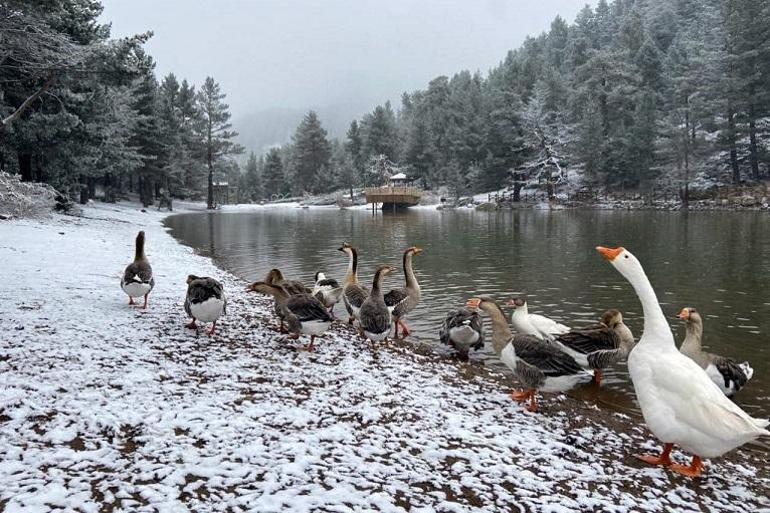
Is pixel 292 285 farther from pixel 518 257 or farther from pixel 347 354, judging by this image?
pixel 518 257

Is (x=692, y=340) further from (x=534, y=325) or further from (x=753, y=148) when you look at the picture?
(x=753, y=148)

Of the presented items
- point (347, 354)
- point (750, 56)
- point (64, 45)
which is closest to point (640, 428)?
point (347, 354)

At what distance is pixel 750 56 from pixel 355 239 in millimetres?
52278

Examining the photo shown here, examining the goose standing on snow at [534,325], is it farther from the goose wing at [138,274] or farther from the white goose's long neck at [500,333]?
the goose wing at [138,274]

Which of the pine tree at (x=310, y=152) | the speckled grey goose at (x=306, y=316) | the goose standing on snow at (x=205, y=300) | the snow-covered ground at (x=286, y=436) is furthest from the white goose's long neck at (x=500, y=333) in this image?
the pine tree at (x=310, y=152)

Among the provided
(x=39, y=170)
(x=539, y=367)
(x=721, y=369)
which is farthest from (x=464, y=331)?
(x=39, y=170)

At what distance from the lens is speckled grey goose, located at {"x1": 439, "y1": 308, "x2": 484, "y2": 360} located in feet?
30.0

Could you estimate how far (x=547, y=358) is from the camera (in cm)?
645

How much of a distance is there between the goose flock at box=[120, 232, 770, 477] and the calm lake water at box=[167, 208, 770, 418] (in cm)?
69

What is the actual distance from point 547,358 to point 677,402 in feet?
5.78

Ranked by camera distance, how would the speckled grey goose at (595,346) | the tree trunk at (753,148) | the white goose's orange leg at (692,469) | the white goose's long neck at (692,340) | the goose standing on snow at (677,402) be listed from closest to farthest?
the goose standing on snow at (677,402) → the white goose's orange leg at (692,469) → the white goose's long neck at (692,340) → the speckled grey goose at (595,346) → the tree trunk at (753,148)

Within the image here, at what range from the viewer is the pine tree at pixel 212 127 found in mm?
77812

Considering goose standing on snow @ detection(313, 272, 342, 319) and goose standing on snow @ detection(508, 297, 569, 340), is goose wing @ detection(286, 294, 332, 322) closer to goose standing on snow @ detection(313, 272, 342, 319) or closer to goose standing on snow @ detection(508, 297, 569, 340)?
goose standing on snow @ detection(313, 272, 342, 319)

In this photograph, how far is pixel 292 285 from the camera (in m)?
10.8
